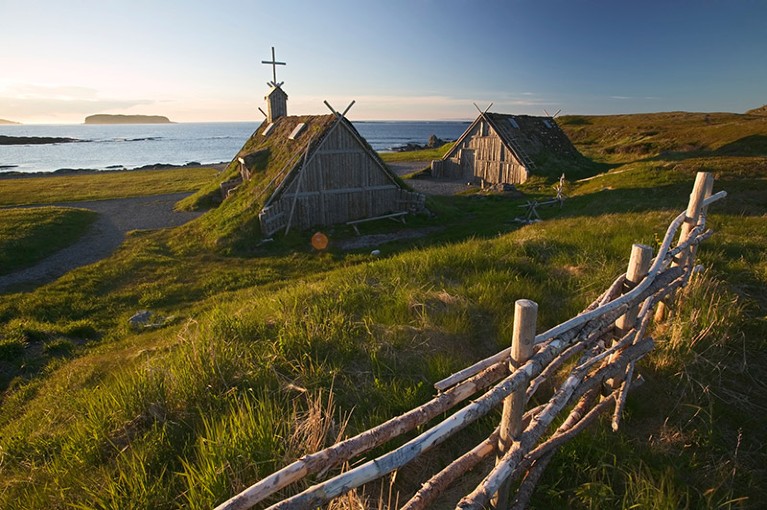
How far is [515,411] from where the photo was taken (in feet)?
9.51

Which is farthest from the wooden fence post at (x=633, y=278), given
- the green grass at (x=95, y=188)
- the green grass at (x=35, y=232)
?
the green grass at (x=95, y=188)

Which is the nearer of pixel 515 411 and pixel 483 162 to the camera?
pixel 515 411

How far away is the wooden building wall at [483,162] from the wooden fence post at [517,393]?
2840cm

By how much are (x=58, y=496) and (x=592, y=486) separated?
4470 millimetres

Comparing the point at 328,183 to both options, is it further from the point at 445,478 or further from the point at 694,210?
the point at 445,478

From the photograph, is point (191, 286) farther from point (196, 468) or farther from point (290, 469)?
point (290, 469)

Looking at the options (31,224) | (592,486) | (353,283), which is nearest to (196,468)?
(592,486)

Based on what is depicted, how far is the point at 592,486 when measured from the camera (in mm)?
3180

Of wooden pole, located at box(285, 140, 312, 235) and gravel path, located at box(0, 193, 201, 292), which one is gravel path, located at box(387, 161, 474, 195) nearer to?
wooden pole, located at box(285, 140, 312, 235)

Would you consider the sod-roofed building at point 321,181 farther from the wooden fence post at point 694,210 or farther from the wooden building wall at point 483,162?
the wooden fence post at point 694,210

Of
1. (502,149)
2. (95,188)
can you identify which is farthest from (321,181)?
(95,188)

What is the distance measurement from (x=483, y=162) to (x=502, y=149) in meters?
2.08

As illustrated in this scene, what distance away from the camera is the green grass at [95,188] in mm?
30406

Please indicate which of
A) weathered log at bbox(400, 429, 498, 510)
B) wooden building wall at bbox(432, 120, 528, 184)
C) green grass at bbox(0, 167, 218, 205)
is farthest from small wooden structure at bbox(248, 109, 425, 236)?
green grass at bbox(0, 167, 218, 205)
